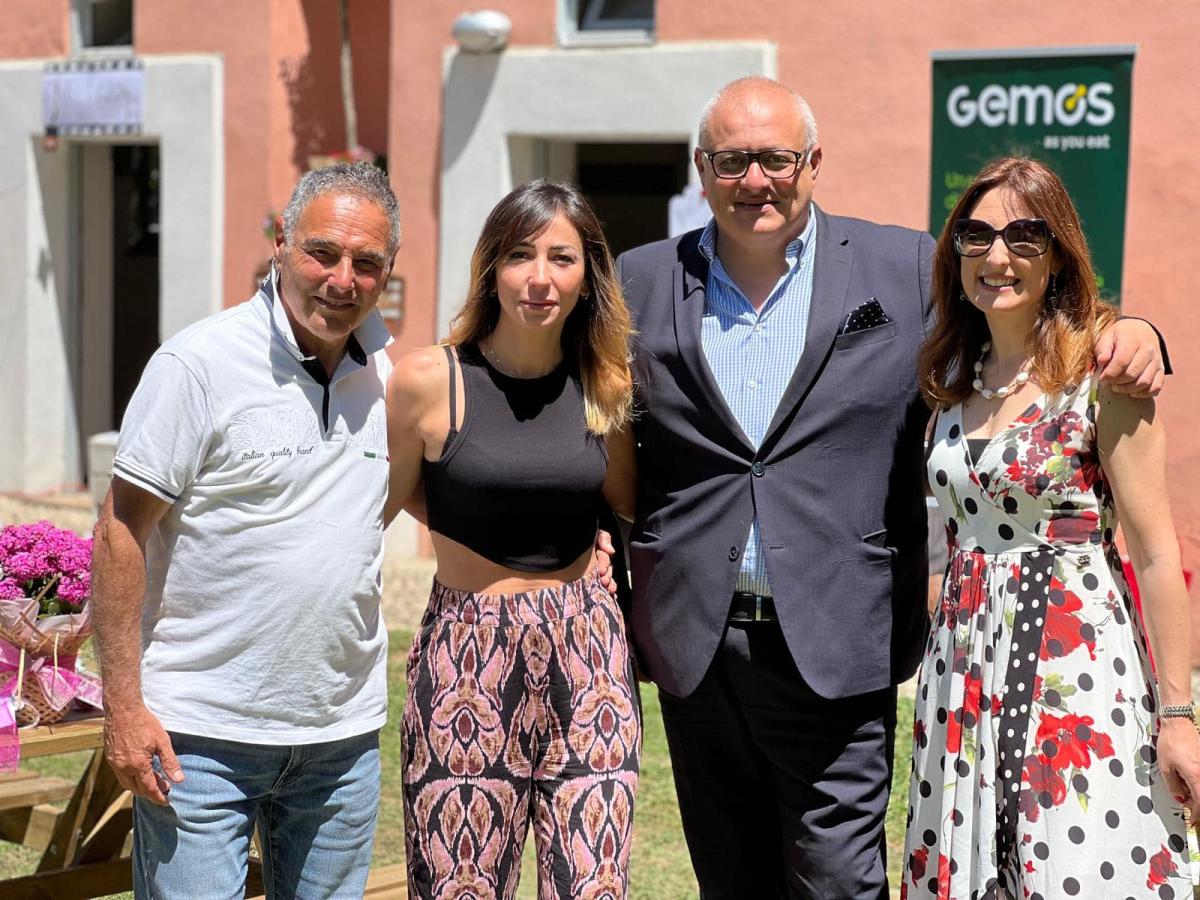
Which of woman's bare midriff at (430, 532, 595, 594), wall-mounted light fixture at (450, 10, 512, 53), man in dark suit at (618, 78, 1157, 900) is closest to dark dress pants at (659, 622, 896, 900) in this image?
man in dark suit at (618, 78, 1157, 900)

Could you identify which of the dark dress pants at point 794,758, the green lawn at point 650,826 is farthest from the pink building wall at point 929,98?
the dark dress pants at point 794,758

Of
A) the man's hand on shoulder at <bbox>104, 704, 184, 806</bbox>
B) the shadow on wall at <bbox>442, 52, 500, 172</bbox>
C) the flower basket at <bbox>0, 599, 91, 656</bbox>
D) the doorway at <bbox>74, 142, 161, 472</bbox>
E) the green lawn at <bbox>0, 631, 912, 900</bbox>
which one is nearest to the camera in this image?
the man's hand on shoulder at <bbox>104, 704, 184, 806</bbox>

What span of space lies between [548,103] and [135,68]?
3.36m

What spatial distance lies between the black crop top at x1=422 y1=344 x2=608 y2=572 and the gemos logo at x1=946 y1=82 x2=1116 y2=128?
546cm

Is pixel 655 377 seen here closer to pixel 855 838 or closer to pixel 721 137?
pixel 721 137

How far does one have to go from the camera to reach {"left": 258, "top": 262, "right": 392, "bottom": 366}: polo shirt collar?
9.79 ft

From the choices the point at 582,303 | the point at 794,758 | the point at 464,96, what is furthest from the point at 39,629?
the point at 464,96

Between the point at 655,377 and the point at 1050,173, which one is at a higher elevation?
the point at 1050,173

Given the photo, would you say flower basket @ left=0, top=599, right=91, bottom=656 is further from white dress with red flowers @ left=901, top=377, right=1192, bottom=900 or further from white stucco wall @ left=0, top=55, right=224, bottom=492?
white stucco wall @ left=0, top=55, right=224, bottom=492

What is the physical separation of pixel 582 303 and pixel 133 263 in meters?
9.67

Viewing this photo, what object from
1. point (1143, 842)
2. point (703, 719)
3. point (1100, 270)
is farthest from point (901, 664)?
point (1100, 270)

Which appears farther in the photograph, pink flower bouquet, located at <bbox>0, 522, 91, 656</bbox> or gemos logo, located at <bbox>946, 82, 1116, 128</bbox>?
gemos logo, located at <bbox>946, 82, 1116, 128</bbox>

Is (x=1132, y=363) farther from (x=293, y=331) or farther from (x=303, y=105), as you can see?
(x=303, y=105)

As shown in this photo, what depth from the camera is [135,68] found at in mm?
11148
